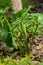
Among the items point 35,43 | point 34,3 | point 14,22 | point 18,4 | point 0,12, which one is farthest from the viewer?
point 34,3

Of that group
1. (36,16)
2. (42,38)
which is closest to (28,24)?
(36,16)

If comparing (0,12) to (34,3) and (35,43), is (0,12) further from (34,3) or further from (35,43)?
(34,3)

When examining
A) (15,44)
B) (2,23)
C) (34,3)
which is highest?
(2,23)

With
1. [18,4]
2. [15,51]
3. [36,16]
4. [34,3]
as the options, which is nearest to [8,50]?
[15,51]

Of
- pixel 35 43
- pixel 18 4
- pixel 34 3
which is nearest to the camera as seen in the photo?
pixel 35 43

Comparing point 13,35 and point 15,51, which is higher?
point 13,35

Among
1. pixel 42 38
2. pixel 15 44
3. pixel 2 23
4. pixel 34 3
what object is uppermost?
pixel 2 23

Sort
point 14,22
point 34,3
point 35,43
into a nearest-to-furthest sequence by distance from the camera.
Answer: point 14,22 < point 35,43 < point 34,3

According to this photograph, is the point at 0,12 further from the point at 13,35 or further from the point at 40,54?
the point at 40,54

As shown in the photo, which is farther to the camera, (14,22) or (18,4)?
(18,4)
